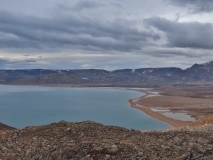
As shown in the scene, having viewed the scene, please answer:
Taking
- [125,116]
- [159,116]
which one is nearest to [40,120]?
[125,116]

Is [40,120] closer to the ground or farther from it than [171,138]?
closer to the ground

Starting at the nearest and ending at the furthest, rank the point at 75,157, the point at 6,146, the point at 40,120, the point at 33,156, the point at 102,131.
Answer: the point at 75,157
the point at 33,156
the point at 6,146
the point at 102,131
the point at 40,120

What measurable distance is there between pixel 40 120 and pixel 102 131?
4103 cm

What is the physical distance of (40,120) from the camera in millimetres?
49375

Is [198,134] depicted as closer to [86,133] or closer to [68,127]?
[86,133]

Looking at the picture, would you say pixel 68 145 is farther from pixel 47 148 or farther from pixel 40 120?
pixel 40 120

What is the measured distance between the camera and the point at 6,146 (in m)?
9.95

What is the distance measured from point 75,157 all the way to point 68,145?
987 mm

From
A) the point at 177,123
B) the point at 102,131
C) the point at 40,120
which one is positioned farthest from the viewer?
Answer: the point at 40,120

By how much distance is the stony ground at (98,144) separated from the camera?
8.38 metres

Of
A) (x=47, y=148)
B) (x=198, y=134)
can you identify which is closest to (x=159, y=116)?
(x=198, y=134)

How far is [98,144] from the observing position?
886cm

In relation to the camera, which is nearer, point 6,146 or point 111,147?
point 111,147

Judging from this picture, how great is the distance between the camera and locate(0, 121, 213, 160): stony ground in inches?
330
